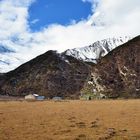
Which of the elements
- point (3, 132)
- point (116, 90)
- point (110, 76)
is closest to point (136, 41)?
point (110, 76)

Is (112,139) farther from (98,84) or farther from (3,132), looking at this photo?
(98,84)

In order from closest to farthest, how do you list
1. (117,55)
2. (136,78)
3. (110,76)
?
(136,78)
(110,76)
(117,55)

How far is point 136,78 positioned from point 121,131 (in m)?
131

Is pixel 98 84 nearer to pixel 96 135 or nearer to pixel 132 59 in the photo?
pixel 132 59

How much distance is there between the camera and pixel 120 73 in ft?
566

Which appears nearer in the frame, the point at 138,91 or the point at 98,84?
the point at 138,91

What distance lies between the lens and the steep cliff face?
514 feet

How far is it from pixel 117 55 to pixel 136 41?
10292 millimetres

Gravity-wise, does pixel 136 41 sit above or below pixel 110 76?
above

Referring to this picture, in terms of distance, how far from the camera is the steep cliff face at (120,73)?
156762 millimetres

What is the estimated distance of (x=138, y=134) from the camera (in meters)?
27.2

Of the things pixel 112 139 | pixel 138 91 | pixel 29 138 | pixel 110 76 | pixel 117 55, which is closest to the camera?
pixel 112 139

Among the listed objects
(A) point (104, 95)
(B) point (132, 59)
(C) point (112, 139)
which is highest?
(B) point (132, 59)

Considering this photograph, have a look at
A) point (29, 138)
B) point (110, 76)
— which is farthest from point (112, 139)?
point (110, 76)
